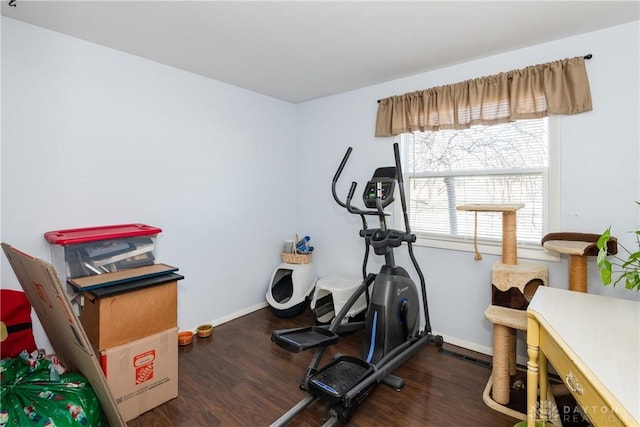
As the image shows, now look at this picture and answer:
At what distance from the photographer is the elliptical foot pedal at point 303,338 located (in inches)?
76.3

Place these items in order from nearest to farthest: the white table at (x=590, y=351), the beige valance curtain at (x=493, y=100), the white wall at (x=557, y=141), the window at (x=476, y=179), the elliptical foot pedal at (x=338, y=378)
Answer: the white table at (x=590, y=351) < the elliptical foot pedal at (x=338, y=378) < the white wall at (x=557, y=141) < the beige valance curtain at (x=493, y=100) < the window at (x=476, y=179)

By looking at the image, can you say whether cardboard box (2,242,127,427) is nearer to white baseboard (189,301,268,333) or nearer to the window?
white baseboard (189,301,268,333)

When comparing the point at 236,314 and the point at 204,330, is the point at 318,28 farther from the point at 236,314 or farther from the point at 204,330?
the point at 236,314

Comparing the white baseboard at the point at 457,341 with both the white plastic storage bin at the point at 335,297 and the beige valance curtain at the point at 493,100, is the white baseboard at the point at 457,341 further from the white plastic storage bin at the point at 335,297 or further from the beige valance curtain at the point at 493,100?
the beige valance curtain at the point at 493,100

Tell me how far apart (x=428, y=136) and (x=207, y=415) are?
2.72 metres

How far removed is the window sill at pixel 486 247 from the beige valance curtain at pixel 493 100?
950 millimetres

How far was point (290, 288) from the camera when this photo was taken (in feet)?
11.8

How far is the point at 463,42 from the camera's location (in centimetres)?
229

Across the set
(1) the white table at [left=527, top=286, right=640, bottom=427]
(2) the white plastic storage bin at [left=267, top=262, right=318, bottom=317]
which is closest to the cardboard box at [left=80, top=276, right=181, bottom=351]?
(2) the white plastic storage bin at [left=267, top=262, right=318, bottom=317]

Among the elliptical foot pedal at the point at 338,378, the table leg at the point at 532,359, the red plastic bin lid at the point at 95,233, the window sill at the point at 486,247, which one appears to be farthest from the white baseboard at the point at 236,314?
the table leg at the point at 532,359

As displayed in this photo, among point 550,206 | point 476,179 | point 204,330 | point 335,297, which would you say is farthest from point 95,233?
point 550,206

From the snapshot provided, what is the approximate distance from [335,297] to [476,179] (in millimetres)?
1601

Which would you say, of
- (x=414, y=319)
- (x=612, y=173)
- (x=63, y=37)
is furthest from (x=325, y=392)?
(x=63, y=37)

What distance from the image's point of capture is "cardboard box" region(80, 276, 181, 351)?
1.79 m
